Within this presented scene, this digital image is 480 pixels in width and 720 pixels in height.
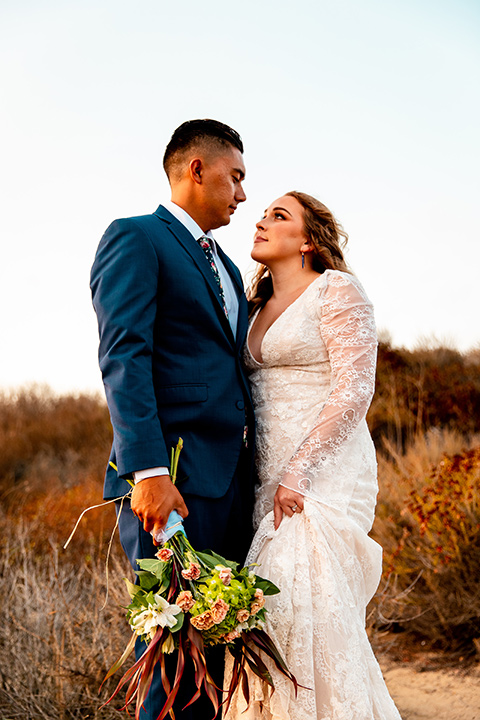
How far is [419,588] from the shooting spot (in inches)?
203

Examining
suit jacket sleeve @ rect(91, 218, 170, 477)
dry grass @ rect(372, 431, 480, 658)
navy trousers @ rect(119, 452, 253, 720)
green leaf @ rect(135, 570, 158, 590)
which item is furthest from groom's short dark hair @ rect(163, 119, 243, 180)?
dry grass @ rect(372, 431, 480, 658)

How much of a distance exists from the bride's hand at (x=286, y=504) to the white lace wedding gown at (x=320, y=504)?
0.02 meters

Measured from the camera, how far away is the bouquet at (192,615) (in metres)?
→ 2.01

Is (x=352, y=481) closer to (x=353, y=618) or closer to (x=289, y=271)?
(x=353, y=618)

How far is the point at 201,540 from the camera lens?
7.95ft

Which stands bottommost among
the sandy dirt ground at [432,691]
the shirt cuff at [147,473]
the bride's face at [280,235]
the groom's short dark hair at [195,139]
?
the sandy dirt ground at [432,691]

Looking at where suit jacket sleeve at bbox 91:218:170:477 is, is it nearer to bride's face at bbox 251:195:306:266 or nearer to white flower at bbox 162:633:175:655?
white flower at bbox 162:633:175:655

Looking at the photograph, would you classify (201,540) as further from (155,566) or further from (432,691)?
(432,691)

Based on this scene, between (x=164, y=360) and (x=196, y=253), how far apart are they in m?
0.48

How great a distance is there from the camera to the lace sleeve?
2.60 meters

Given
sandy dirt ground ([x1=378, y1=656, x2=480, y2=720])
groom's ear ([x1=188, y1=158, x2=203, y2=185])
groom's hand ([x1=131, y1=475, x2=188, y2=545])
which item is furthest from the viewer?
sandy dirt ground ([x1=378, y1=656, x2=480, y2=720])

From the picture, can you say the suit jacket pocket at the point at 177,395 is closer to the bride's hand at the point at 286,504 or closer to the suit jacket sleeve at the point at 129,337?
the suit jacket sleeve at the point at 129,337

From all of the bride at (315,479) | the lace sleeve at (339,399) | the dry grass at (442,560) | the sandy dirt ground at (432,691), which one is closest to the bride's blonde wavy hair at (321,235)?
the bride at (315,479)

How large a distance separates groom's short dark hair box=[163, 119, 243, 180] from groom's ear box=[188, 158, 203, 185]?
0.07 m
